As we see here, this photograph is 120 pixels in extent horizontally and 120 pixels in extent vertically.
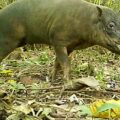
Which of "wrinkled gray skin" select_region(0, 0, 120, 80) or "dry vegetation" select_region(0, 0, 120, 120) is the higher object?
"wrinkled gray skin" select_region(0, 0, 120, 80)

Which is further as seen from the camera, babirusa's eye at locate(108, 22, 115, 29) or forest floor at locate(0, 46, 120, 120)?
babirusa's eye at locate(108, 22, 115, 29)

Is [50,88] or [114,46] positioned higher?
[114,46]

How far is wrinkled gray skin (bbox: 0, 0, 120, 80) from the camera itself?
17.0 feet

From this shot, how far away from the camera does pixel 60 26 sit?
521 centimetres

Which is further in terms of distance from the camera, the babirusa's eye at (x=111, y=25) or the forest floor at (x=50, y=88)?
the babirusa's eye at (x=111, y=25)

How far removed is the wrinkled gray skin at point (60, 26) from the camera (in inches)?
204

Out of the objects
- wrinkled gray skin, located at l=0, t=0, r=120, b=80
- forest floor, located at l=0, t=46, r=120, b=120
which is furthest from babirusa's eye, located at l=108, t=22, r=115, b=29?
forest floor, located at l=0, t=46, r=120, b=120

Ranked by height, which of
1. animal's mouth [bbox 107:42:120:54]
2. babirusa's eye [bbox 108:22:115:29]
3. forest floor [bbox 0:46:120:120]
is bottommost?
forest floor [bbox 0:46:120:120]

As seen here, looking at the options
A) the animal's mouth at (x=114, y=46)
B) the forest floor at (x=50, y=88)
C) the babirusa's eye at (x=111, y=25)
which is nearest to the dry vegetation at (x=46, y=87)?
the forest floor at (x=50, y=88)

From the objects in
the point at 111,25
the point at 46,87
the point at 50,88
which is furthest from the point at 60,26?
the point at 50,88

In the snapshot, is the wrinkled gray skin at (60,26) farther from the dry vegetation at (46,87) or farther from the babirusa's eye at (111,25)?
the dry vegetation at (46,87)

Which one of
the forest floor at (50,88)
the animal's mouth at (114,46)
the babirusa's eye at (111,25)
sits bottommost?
the forest floor at (50,88)

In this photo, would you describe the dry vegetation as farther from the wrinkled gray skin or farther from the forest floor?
the wrinkled gray skin

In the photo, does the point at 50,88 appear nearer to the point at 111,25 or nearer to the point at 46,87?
the point at 46,87
